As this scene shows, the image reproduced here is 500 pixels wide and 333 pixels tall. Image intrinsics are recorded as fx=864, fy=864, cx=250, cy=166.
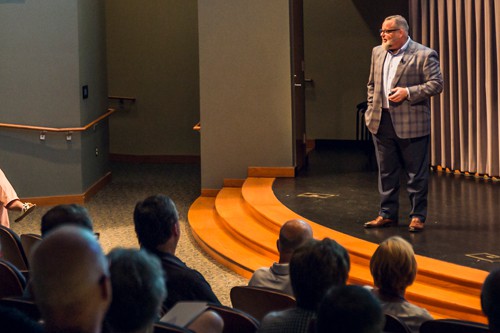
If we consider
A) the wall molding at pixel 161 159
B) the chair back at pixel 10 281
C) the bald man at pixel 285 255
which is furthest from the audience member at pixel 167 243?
the wall molding at pixel 161 159

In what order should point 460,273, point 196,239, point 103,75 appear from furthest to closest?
point 103,75, point 196,239, point 460,273

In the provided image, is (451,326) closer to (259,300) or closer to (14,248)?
(259,300)

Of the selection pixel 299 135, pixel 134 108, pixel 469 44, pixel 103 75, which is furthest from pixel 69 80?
pixel 469 44

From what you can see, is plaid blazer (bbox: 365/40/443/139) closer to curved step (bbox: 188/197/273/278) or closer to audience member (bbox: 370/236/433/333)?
curved step (bbox: 188/197/273/278)

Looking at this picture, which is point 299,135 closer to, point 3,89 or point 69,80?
point 69,80

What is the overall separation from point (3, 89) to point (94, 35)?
4.50 feet

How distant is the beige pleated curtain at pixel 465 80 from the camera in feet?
27.1

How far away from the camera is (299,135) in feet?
29.8

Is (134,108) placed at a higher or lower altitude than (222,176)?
higher

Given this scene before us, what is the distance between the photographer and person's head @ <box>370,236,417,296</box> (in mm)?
3305

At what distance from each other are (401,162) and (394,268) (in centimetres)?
297

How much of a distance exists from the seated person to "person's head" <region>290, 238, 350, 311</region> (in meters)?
0.59

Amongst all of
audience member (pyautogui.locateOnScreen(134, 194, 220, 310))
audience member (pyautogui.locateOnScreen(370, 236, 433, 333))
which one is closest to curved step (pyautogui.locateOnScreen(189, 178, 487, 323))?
audience member (pyautogui.locateOnScreen(370, 236, 433, 333))

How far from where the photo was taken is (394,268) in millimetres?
3305
